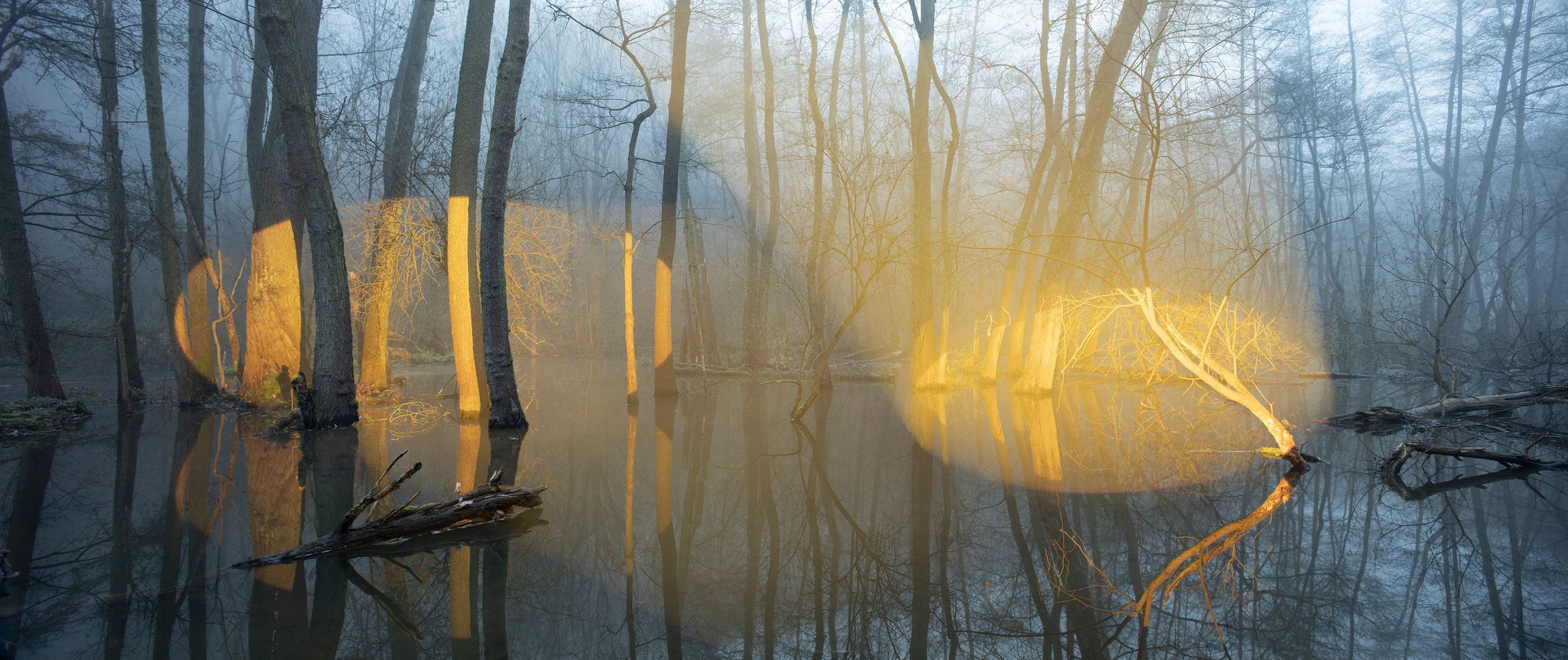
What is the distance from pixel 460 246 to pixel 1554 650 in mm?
10348

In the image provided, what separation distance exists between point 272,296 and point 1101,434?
467 inches

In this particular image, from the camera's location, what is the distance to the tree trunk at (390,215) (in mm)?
12297

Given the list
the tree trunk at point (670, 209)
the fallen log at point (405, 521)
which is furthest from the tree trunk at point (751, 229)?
the fallen log at point (405, 521)

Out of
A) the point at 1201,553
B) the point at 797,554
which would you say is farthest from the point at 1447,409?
the point at 797,554

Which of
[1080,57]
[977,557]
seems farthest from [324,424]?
[1080,57]

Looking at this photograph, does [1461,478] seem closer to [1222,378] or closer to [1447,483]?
[1447,483]

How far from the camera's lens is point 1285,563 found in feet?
13.9

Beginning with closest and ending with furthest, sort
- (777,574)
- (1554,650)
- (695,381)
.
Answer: (1554,650), (777,574), (695,381)

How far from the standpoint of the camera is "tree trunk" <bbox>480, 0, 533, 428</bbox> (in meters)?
9.30

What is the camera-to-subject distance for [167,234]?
11250 mm

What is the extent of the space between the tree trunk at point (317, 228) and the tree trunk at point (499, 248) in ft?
5.78

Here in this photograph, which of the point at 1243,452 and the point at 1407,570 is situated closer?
the point at 1407,570

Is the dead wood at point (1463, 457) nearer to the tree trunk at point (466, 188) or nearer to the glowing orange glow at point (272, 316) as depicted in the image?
the tree trunk at point (466, 188)

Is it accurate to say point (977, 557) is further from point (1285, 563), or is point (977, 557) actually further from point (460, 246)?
point (460, 246)
